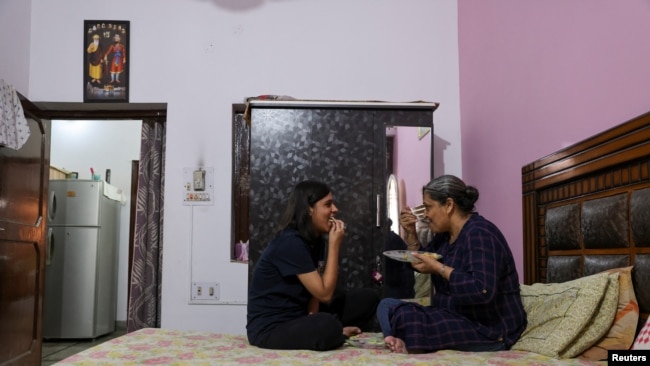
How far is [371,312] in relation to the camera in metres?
3.06

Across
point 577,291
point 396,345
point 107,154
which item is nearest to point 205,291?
point 396,345

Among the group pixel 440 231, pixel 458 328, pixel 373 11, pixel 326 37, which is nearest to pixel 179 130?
pixel 326 37

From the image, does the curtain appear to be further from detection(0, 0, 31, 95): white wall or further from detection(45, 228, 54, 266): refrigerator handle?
detection(45, 228, 54, 266): refrigerator handle

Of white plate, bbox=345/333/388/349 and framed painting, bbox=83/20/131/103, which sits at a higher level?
framed painting, bbox=83/20/131/103

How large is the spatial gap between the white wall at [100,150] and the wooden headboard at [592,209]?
17.1 ft

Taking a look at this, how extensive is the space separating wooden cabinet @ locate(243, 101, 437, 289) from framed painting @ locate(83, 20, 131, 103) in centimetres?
120

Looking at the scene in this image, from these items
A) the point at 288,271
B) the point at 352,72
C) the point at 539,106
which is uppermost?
the point at 352,72

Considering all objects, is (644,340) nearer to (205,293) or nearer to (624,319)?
(624,319)

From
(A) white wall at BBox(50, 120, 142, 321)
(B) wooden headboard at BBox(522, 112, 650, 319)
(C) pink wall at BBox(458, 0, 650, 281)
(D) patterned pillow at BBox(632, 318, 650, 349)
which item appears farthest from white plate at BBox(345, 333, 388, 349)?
(A) white wall at BBox(50, 120, 142, 321)

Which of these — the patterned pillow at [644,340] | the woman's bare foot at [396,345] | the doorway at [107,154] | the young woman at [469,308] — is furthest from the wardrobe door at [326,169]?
the doorway at [107,154]

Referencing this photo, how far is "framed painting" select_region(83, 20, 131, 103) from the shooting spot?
407 centimetres

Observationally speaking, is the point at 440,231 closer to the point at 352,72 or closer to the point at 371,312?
the point at 371,312

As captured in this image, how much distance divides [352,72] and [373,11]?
449 millimetres

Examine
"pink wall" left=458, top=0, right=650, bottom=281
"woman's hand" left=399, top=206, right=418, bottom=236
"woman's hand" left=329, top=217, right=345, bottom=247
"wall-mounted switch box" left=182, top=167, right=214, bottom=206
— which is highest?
"pink wall" left=458, top=0, right=650, bottom=281
